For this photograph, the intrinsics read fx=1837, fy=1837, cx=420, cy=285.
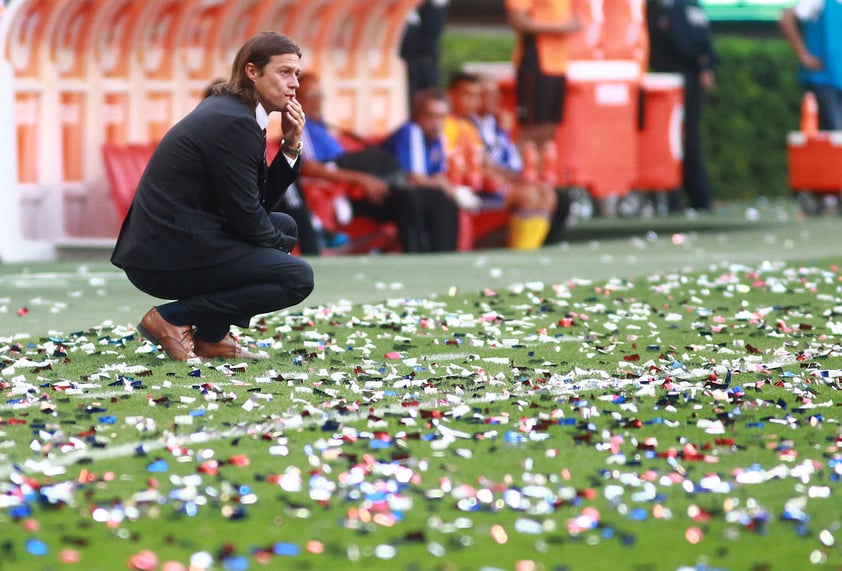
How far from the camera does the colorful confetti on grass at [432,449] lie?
4809 mm

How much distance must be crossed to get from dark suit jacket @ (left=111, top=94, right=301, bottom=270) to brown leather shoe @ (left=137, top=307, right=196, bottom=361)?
9.7 inches

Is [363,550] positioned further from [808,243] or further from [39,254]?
[808,243]

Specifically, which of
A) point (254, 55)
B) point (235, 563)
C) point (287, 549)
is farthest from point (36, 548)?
point (254, 55)

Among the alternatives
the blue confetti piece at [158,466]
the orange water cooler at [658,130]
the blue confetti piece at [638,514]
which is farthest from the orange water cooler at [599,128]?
the blue confetti piece at [638,514]

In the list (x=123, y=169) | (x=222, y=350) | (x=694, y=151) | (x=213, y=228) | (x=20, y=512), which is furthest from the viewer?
(x=694, y=151)

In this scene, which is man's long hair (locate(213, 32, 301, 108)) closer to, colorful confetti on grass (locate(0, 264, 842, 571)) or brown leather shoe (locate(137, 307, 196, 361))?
brown leather shoe (locate(137, 307, 196, 361))

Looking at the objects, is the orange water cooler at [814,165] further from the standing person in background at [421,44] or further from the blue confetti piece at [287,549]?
the blue confetti piece at [287,549]

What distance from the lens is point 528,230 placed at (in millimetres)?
15016

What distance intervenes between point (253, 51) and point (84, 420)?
6.35 feet

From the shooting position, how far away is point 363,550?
475 cm

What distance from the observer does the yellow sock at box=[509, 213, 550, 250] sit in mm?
14992

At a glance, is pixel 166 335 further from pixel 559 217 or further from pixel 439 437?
pixel 559 217

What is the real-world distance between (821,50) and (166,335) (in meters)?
12.3

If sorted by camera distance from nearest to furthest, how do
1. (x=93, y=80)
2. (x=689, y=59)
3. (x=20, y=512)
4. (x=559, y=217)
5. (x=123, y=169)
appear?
(x=20, y=512) → (x=123, y=169) → (x=93, y=80) → (x=559, y=217) → (x=689, y=59)
